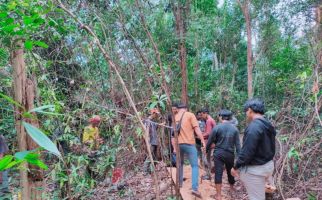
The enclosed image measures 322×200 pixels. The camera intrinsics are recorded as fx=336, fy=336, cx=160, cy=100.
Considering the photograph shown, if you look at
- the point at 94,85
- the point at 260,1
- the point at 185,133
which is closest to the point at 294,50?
the point at 260,1

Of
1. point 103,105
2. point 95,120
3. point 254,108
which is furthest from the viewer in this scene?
point 95,120

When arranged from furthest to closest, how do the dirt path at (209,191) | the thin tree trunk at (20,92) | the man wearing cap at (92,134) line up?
the dirt path at (209,191) → the man wearing cap at (92,134) → the thin tree trunk at (20,92)

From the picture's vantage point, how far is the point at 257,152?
379 cm

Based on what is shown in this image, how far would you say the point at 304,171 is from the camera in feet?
19.6

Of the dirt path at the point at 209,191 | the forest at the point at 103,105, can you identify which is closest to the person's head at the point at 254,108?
the forest at the point at 103,105

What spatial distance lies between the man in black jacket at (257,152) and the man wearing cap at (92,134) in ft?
7.20

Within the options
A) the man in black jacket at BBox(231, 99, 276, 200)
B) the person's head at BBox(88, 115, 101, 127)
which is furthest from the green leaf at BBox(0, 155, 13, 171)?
the person's head at BBox(88, 115, 101, 127)

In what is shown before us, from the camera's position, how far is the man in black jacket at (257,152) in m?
3.76

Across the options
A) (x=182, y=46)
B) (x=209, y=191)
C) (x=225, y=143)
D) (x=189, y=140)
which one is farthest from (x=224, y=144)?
(x=182, y=46)

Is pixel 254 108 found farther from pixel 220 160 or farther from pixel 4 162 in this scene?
pixel 4 162

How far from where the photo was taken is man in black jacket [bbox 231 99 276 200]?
148 inches

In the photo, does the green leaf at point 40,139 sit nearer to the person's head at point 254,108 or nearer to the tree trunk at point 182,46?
the person's head at point 254,108

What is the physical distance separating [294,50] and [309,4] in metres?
1.86

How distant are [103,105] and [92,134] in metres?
0.97
